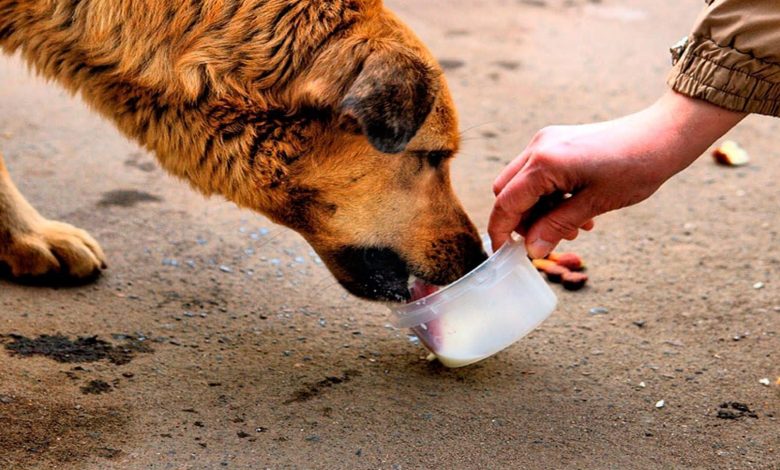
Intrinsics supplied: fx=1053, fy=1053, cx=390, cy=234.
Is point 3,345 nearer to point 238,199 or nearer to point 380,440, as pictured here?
point 238,199

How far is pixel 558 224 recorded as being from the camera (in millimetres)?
3111

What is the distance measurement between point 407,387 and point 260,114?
3.30 ft

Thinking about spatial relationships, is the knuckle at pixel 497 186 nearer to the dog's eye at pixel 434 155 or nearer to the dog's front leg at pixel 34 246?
the dog's eye at pixel 434 155

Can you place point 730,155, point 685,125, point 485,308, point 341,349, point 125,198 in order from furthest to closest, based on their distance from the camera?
point 730,155 < point 125,198 < point 341,349 < point 485,308 < point 685,125

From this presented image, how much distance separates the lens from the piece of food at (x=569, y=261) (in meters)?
4.25

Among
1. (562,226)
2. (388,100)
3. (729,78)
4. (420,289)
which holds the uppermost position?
(729,78)

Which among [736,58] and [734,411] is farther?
[734,411]

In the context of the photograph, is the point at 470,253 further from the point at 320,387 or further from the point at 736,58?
the point at 736,58

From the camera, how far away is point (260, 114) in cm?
311

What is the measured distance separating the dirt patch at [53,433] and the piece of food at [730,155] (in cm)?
356

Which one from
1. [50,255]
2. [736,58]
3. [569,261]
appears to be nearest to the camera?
[736,58]

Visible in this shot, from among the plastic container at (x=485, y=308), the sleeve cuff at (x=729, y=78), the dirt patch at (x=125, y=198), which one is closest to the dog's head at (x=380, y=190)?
the plastic container at (x=485, y=308)

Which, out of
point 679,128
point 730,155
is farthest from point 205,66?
point 730,155

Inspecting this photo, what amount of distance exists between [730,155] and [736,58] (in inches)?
112
